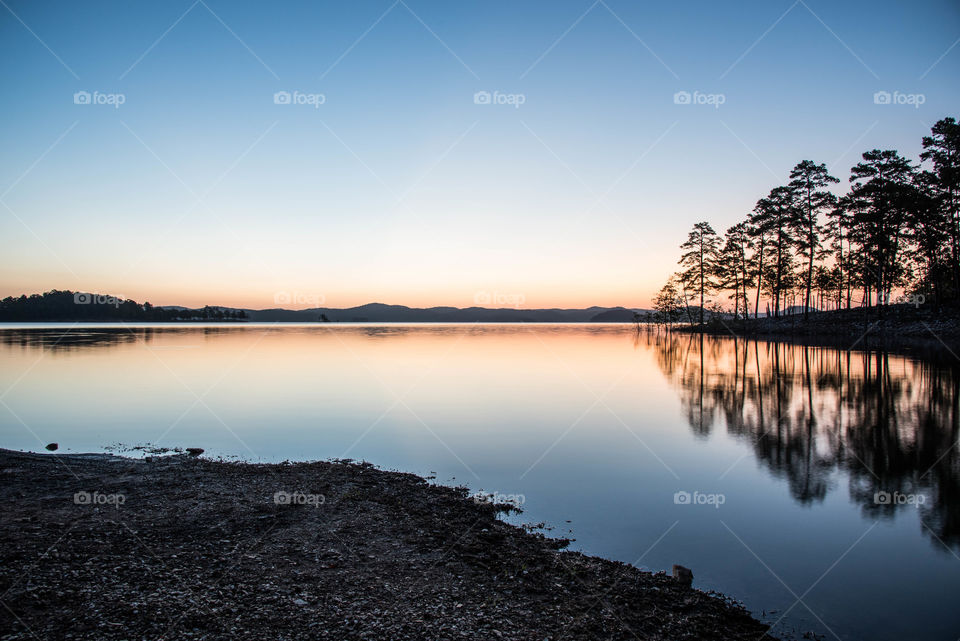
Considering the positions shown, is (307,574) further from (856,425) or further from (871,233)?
(871,233)

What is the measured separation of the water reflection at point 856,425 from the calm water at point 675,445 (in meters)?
0.07

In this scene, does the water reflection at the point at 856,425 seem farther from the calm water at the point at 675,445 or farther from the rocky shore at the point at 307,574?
the rocky shore at the point at 307,574

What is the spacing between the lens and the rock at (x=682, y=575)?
6575mm

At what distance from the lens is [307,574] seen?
248 inches

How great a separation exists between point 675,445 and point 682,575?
855 centimetres

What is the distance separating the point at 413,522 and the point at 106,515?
515 cm

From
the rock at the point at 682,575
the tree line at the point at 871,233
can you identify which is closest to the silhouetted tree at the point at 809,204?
the tree line at the point at 871,233

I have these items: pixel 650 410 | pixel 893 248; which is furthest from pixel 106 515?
pixel 893 248

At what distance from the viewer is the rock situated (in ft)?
21.6

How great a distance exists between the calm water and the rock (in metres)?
0.34

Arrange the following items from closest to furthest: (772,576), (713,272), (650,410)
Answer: (772,576) → (650,410) → (713,272)

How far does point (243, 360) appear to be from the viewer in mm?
42344

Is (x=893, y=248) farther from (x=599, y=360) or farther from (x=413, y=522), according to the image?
(x=413, y=522)

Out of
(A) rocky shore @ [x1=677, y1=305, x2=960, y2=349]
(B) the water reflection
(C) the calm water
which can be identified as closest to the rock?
(C) the calm water
